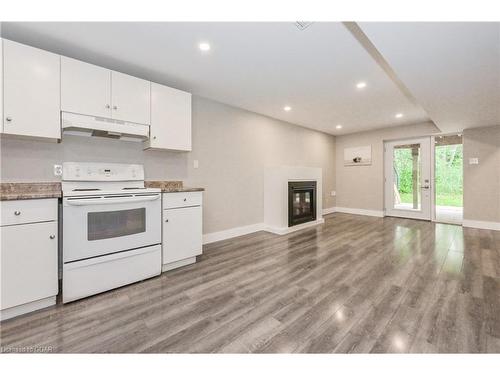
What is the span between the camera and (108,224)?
2139 millimetres

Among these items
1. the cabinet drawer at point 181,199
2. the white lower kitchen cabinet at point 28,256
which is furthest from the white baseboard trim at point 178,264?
the white lower kitchen cabinet at point 28,256

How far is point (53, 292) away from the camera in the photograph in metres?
1.84

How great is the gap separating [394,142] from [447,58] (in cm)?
418

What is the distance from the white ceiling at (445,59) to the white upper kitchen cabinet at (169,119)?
2.16 meters

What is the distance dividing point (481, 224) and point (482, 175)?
1.01m

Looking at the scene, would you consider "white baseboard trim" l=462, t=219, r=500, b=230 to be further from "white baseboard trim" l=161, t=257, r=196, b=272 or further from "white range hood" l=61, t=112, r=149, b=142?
"white range hood" l=61, t=112, r=149, b=142

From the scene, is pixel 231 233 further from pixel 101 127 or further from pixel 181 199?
pixel 101 127

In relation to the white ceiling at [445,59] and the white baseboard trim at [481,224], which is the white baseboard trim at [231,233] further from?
the white baseboard trim at [481,224]

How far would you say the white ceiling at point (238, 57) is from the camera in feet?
6.47

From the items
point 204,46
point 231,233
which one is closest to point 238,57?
point 204,46

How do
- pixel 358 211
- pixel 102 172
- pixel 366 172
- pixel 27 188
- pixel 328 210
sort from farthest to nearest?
1. pixel 328 210
2. pixel 358 211
3. pixel 366 172
4. pixel 102 172
5. pixel 27 188

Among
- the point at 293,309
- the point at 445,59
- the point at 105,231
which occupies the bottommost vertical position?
the point at 293,309

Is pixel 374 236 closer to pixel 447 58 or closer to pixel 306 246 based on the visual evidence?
pixel 306 246
